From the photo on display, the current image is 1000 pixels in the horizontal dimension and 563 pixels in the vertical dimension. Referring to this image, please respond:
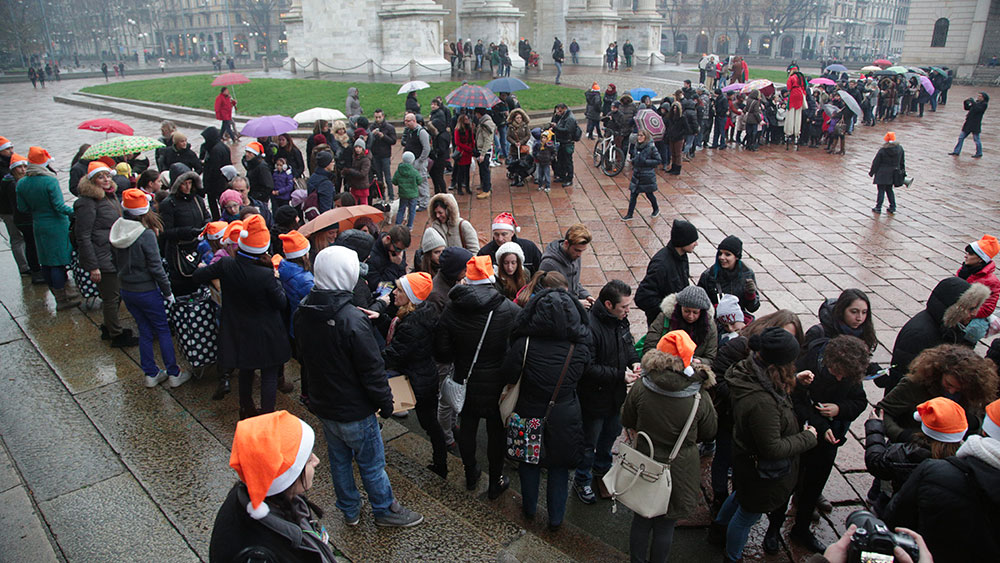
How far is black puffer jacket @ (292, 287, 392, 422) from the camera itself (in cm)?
304

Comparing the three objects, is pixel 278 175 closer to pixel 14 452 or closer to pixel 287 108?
pixel 14 452

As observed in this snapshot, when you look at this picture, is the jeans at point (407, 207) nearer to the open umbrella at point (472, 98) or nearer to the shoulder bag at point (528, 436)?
the open umbrella at point (472, 98)

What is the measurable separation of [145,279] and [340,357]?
2391 mm

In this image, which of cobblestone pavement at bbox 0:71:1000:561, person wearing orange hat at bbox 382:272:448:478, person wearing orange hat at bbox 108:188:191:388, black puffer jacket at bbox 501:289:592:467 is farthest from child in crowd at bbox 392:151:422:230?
black puffer jacket at bbox 501:289:592:467

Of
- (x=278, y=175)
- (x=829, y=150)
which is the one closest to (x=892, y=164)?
(x=829, y=150)

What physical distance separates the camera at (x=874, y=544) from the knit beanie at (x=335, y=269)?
7.54 ft

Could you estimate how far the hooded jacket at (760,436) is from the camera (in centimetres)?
300

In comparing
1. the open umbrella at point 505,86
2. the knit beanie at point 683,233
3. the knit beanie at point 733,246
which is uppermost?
the open umbrella at point 505,86

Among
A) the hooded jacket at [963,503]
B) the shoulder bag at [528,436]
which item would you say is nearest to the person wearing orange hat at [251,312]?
the shoulder bag at [528,436]

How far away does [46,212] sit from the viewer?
589cm

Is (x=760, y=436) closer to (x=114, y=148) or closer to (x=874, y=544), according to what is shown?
(x=874, y=544)

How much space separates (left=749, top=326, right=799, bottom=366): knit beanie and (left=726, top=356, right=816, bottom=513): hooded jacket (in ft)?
0.24

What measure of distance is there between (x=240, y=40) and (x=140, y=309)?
74.8m

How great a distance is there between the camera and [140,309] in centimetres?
463
